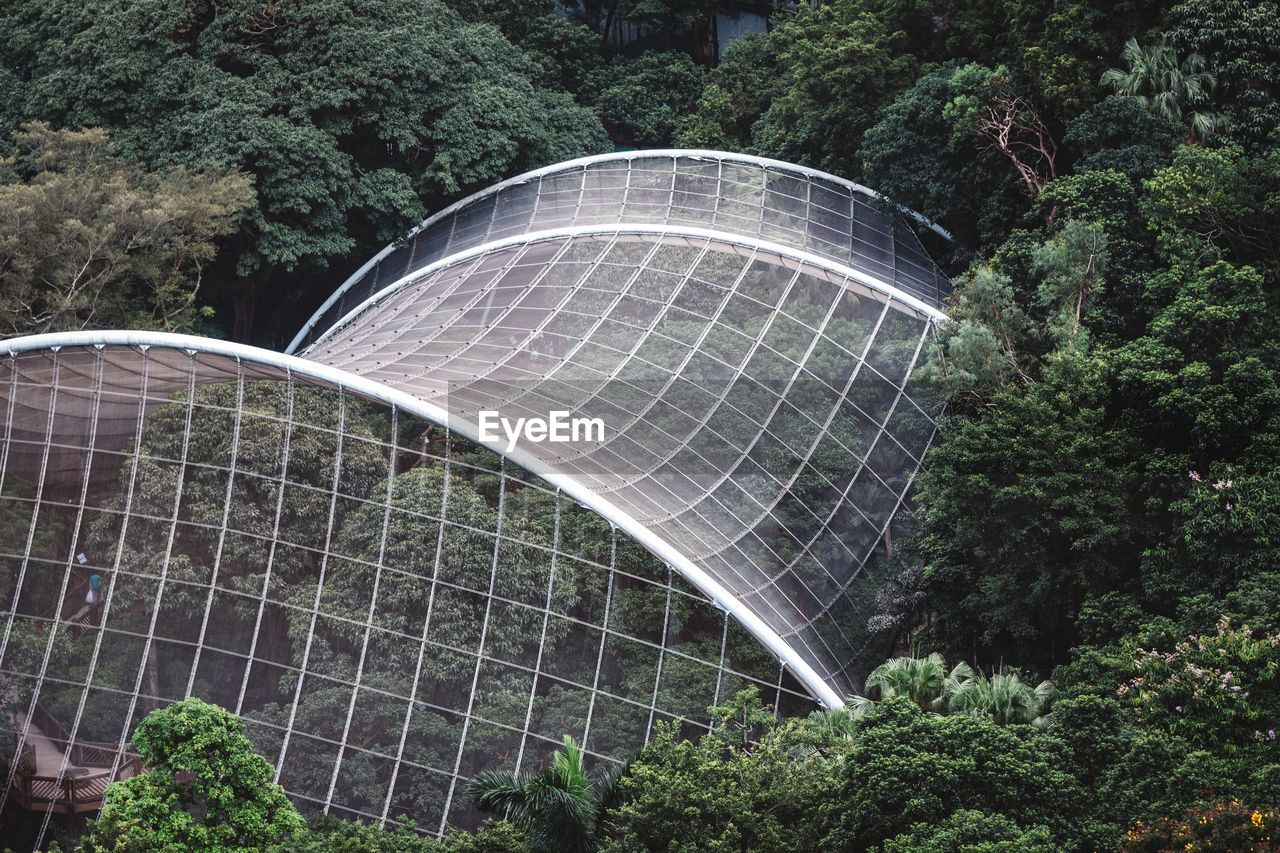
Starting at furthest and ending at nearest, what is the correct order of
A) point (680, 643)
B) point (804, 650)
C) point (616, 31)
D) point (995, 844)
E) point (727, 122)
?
point (616, 31), point (727, 122), point (804, 650), point (680, 643), point (995, 844)

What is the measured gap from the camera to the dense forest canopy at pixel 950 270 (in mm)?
21047

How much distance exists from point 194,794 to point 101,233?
2285 centimetres

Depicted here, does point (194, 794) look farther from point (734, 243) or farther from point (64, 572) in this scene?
point (734, 243)

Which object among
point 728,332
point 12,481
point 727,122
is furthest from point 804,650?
point 727,122

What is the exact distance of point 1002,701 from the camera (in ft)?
79.7

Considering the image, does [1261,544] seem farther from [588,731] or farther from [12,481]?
[12,481]

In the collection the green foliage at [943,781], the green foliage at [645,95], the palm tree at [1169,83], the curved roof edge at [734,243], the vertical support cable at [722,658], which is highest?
the green foliage at [645,95]

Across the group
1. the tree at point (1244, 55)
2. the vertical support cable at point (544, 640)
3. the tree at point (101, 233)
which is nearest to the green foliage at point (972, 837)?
the vertical support cable at point (544, 640)

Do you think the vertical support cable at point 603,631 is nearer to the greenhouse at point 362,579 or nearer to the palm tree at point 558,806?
the greenhouse at point 362,579

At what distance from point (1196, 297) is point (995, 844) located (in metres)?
14.0

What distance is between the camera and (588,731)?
25.4m

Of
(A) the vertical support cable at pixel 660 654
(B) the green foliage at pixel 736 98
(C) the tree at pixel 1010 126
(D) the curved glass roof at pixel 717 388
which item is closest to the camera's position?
(A) the vertical support cable at pixel 660 654

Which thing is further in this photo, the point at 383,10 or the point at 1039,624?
the point at 383,10

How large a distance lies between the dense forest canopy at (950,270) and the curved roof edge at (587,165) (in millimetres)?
722
